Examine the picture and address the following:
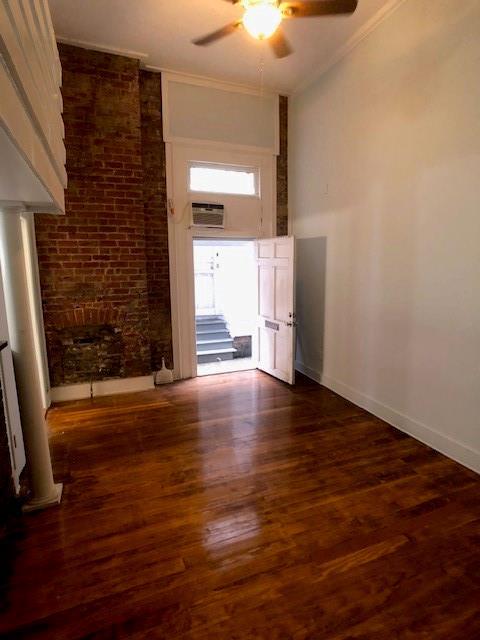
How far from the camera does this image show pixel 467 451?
256cm

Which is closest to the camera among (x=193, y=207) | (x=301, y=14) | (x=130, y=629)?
(x=130, y=629)

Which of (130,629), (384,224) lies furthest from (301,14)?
(130,629)

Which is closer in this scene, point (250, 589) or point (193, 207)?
point (250, 589)

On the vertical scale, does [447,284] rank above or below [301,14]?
below

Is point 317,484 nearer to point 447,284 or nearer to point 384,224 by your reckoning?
point 447,284

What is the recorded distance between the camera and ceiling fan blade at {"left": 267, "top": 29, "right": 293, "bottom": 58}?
3.23 metres

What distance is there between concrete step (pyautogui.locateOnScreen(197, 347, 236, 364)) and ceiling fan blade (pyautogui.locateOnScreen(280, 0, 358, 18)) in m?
5.16

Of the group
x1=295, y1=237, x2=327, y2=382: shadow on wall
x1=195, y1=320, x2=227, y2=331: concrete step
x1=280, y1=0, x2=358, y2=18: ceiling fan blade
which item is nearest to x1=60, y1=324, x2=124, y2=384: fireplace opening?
x1=295, y1=237, x2=327, y2=382: shadow on wall

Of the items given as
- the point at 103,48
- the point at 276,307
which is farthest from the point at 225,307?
the point at 103,48

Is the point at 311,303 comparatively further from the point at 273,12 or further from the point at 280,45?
the point at 273,12

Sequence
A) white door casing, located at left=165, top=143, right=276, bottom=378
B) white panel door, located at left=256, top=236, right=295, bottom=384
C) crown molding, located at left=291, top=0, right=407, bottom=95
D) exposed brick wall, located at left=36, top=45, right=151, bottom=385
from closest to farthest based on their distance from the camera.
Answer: crown molding, located at left=291, top=0, right=407, bottom=95
exposed brick wall, located at left=36, top=45, right=151, bottom=385
white panel door, located at left=256, top=236, right=295, bottom=384
white door casing, located at left=165, top=143, right=276, bottom=378

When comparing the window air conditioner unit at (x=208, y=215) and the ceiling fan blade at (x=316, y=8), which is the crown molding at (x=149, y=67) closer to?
the window air conditioner unit at (x=208, y=215)

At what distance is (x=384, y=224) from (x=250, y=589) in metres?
3.01

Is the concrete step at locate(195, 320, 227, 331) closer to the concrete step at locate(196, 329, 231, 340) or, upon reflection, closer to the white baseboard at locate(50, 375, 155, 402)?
the concrete step at locate(196, 329, 231, 340)
